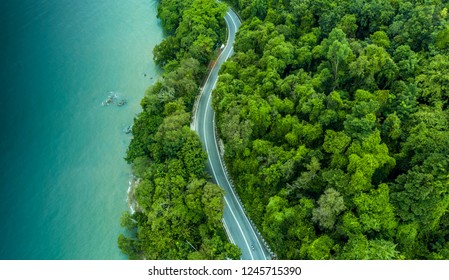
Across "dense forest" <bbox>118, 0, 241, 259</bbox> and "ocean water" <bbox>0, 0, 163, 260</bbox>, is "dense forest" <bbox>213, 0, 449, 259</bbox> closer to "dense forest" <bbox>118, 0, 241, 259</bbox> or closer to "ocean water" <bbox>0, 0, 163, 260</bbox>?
"dense forest" <bbox>118, 0, 241, 259</bbox>

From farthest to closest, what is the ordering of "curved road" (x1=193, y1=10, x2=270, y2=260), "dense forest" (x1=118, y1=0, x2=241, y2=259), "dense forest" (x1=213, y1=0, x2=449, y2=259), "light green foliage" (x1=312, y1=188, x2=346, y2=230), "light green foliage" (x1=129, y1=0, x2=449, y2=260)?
"dense forest" (x1=118, y1=0, x2=241, y2=259), "curved road" (x1=193, y1=10, x2=270, y2=260), "light green foliage" (x1=312, y1=188, x2=346, y2=230), "light green foliage" (x1=129, y1=0, x2=449, y2=260), "dense forest" (x1=213, y1=0, x2=449, y2=259)

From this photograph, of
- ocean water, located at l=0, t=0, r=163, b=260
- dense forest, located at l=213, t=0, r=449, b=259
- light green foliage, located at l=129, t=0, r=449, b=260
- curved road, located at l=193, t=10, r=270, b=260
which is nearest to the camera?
dense forest, located at l=213, t=0, r=449, b=259

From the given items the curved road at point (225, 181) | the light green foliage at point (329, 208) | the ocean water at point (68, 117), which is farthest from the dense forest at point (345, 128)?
the ocean water at point (68, 117)

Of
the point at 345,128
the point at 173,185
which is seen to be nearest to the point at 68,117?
the point at 173,185

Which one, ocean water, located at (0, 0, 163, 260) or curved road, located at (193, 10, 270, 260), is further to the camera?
ocean water, located at (0, 0, 163, 260)

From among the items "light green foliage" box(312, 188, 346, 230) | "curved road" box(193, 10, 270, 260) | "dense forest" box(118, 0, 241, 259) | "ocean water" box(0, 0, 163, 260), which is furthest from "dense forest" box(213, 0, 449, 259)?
"ocean water" box(0, 0, 163, 260)

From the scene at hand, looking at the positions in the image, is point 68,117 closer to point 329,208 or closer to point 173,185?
point 173,185

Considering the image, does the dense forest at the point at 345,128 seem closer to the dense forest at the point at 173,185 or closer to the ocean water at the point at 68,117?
the dense forest at the point at 173,185
